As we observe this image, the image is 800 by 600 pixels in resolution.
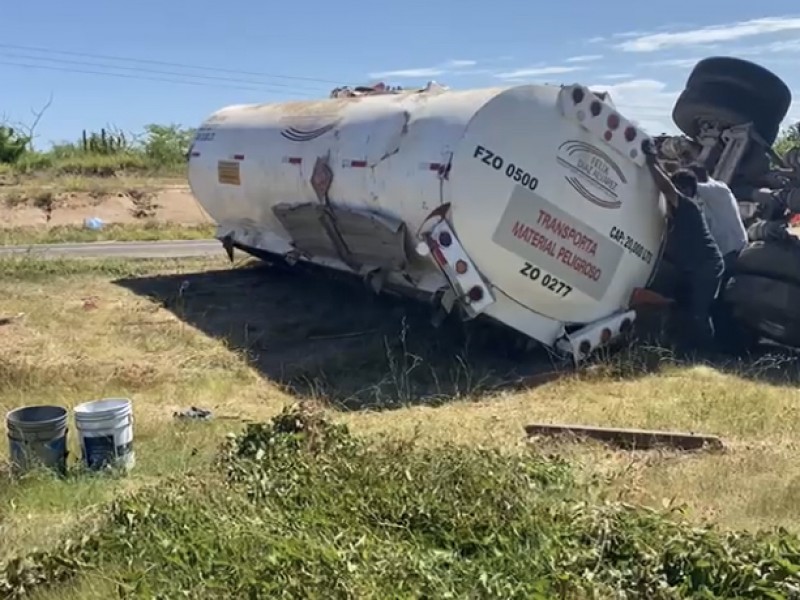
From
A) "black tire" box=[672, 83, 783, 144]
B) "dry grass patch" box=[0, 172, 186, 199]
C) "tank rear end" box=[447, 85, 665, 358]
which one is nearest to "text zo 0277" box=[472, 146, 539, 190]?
"tank rear end" box=[447, 85, 665, 358]

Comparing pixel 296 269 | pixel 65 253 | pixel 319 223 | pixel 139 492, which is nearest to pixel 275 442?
pixel 139 492

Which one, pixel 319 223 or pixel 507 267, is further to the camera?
pixel 319 223

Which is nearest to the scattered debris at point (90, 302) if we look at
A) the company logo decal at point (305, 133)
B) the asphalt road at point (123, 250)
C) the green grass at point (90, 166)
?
the company logo decal at point (305, 133)

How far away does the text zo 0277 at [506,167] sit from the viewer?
8072mm

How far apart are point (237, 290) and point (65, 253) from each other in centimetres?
556

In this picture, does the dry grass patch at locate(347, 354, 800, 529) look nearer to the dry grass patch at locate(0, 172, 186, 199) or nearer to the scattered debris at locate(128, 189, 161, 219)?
the scattered debris at locate(128, 189, 161, 219)

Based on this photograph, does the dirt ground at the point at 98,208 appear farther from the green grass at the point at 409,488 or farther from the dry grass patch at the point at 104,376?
the green grass at the point at 409,488

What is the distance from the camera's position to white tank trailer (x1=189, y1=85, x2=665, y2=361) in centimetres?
812

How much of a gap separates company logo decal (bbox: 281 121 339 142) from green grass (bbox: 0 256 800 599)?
2129mm

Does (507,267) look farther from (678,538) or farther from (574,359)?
(678,538)

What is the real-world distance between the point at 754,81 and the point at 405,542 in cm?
789

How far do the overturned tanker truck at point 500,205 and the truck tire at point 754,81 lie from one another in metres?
2.51

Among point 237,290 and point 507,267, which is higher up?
point 507,267

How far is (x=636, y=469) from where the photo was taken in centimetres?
566
